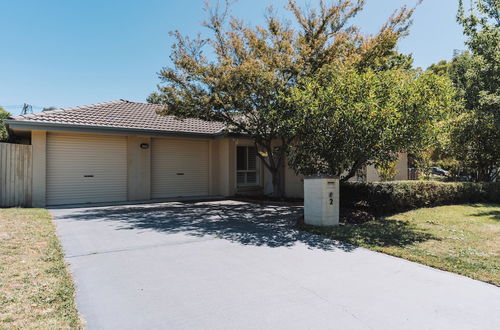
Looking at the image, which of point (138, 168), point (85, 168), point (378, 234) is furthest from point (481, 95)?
point (85, 168)

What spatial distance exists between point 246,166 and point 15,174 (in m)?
9.35

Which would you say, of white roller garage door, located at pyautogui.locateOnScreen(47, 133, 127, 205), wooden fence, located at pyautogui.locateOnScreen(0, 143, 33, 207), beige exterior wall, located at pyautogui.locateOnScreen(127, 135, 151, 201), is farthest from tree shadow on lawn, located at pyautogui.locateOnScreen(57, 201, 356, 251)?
wooden fence, located at pyautogui.locateOnScreen(0, 143, 33, 207)

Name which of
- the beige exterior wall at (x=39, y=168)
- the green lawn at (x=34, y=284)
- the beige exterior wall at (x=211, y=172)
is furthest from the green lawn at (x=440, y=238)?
the beige exterior wall at (x=39, y=168)

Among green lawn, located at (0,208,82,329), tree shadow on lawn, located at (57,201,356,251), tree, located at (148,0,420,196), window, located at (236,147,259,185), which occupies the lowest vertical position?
tree shadow on lawn, located at (57,201,356,251)

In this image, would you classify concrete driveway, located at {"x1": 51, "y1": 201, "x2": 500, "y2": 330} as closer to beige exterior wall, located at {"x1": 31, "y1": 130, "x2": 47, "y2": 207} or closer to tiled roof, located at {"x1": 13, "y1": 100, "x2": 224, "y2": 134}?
beige exterior wall, located at {"x1": 31, "y1": 130, "x2": 47, "y2": 207}

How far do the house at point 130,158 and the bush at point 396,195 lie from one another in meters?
4.97

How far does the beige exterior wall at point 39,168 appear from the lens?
1140 cm

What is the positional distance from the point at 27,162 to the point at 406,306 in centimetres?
1256

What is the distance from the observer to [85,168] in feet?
41.2

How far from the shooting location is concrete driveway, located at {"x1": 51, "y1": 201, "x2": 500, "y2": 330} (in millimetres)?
3168

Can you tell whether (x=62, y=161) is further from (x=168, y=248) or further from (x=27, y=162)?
(x=168, y=248)

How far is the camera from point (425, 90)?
748 centimetres

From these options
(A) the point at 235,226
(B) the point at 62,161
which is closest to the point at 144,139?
(B) the point at 62,161

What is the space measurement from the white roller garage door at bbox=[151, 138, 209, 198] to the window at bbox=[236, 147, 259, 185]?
1.58 meters
